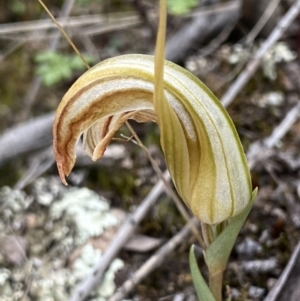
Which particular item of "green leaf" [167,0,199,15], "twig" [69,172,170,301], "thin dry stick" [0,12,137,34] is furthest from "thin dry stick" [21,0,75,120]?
"twig" [69,172,170,301]

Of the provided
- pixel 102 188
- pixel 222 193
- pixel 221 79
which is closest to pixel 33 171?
pixel 102 188

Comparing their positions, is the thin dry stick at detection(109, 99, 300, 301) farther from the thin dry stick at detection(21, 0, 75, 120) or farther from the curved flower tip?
the thin dry stick at detection(21, 0, 75, 120)

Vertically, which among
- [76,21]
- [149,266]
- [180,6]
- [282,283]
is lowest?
[149,266]

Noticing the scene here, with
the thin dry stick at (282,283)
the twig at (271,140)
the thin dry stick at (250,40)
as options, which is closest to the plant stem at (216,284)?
the thin dry stick at (282,283)

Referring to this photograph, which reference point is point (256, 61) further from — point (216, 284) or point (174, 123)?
point (174, 123)

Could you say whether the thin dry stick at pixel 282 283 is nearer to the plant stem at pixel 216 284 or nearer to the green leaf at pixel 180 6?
the plant stem at pixel 216 284

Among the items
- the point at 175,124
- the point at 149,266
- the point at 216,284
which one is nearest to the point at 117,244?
the point at 149,266

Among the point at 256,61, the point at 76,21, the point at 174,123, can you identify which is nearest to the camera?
the point at 174,123
